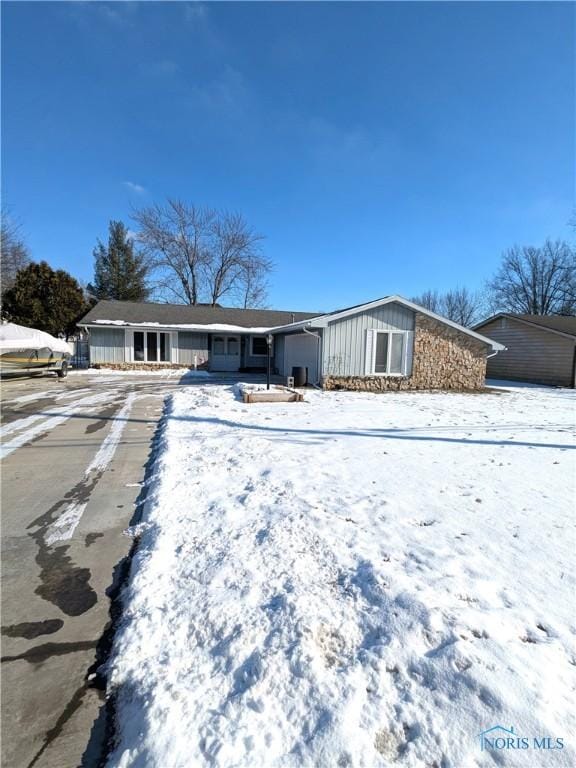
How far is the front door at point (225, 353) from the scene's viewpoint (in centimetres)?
2169

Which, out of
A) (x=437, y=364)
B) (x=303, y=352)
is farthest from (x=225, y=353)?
(x=437, y=364)

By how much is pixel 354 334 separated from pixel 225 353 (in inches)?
400

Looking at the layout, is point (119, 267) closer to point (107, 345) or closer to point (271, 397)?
point (107, 345)

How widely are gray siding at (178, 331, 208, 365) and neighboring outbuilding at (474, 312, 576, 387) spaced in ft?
53.9

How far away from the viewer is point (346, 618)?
7.34 feet

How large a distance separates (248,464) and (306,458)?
32.8 inches

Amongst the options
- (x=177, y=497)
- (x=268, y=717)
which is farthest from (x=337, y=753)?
(x=177, y=497)

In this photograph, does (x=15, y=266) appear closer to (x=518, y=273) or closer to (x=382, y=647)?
(x=382, y=647)

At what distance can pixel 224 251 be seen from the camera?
113 ft

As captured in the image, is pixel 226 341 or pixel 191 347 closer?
pixel 191 347

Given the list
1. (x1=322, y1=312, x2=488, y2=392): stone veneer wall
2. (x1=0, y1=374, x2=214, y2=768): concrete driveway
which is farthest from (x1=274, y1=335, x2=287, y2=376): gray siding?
(x1=0, y1=374, x2=214, y2=768): concrete driveway

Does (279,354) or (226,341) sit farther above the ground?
(226,341)

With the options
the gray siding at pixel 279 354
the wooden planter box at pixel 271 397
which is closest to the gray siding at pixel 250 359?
the gray siding at pixel 279 354

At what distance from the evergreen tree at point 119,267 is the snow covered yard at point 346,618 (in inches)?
1354
